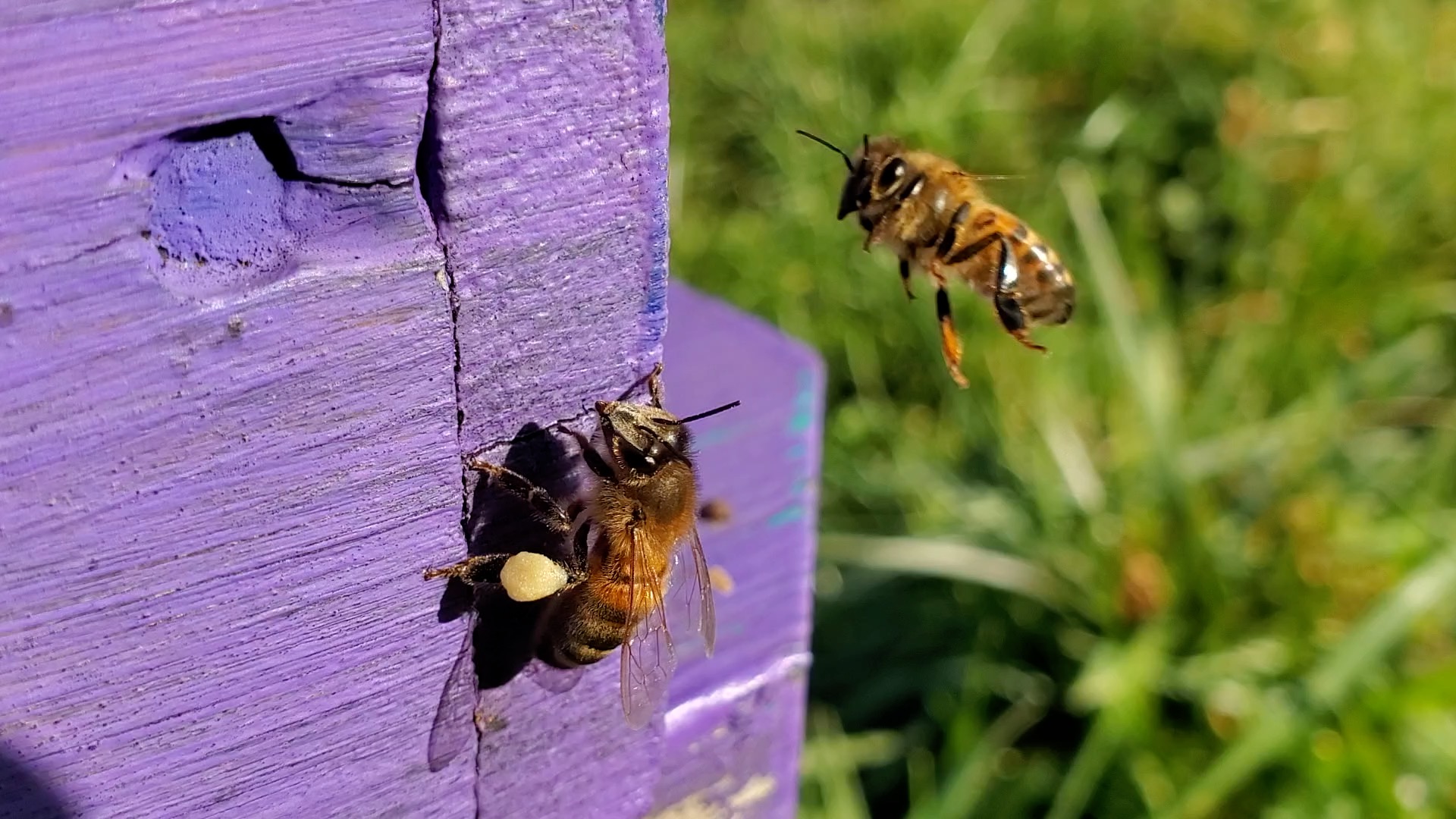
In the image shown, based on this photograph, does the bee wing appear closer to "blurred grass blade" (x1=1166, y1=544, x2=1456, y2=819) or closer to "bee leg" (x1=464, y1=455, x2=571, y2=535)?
"bee leg" (x1=464, y1=455, x2=571, y2=535)

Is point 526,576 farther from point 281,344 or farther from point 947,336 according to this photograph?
point 947,336

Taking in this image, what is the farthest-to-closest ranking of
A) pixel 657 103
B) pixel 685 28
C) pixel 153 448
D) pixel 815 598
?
pixel 685 28, pixel 815 598, pixel 657 103, pixel 153 448

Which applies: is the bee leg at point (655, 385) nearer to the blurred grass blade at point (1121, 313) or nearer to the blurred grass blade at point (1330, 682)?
the blurred grass blade at point (1330, 682)

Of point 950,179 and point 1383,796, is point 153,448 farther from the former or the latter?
point 1383,796

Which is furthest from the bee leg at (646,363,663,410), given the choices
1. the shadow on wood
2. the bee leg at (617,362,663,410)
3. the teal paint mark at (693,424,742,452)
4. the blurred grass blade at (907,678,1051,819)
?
the blurred grass blade at (907,678,1051,819)

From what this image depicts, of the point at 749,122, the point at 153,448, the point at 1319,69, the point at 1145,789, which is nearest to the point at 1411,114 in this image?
the point at 1319,69

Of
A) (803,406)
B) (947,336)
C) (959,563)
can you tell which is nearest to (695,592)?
(803,406)
